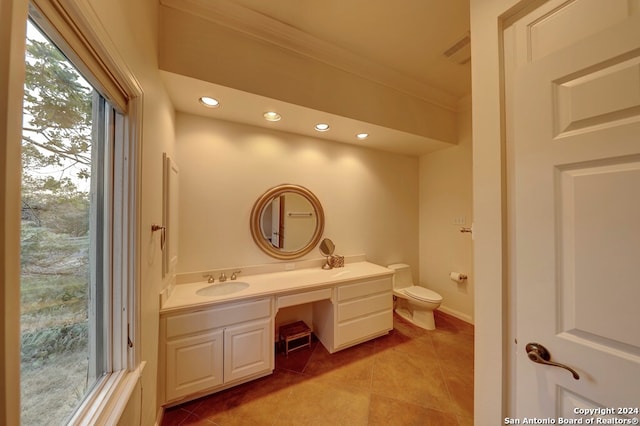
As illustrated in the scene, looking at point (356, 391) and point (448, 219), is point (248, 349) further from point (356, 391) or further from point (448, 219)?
point (448, 219)

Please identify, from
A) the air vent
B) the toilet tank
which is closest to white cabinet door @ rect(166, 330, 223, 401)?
the toilet tank

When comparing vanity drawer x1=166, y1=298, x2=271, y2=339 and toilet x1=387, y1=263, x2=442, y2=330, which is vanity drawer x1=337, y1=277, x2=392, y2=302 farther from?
vanity drawer x1=166, y1=298, x2=271, y2=339

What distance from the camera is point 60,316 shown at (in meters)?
0.72

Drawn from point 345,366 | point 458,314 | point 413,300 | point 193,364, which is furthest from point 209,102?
point 458,314

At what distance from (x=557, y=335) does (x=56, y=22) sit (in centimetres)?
187

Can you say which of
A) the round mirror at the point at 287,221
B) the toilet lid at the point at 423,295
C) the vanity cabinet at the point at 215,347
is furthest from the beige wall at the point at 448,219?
the vanity cabinet at the point at 215,347

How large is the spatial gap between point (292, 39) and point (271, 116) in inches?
24.4

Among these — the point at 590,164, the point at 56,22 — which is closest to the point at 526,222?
the point at 590,164

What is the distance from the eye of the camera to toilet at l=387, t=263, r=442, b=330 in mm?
2529

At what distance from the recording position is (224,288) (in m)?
1.99

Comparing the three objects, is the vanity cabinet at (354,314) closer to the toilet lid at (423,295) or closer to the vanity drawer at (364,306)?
the vanity drawer at (364,306)

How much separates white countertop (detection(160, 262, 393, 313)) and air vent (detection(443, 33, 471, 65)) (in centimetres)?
221

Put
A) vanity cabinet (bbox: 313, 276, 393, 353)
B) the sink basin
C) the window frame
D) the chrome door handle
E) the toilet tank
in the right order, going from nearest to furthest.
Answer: the chrome door handle < the window frame < the sink basin < vanity cabinet (bbox: 313, 276, 393, 353) < the toilet tank

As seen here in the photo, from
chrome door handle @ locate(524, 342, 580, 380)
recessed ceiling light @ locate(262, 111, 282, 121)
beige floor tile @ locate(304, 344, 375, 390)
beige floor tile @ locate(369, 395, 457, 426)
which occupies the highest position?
recessed ceiling light @ locate(262, 111, 282, 121)
